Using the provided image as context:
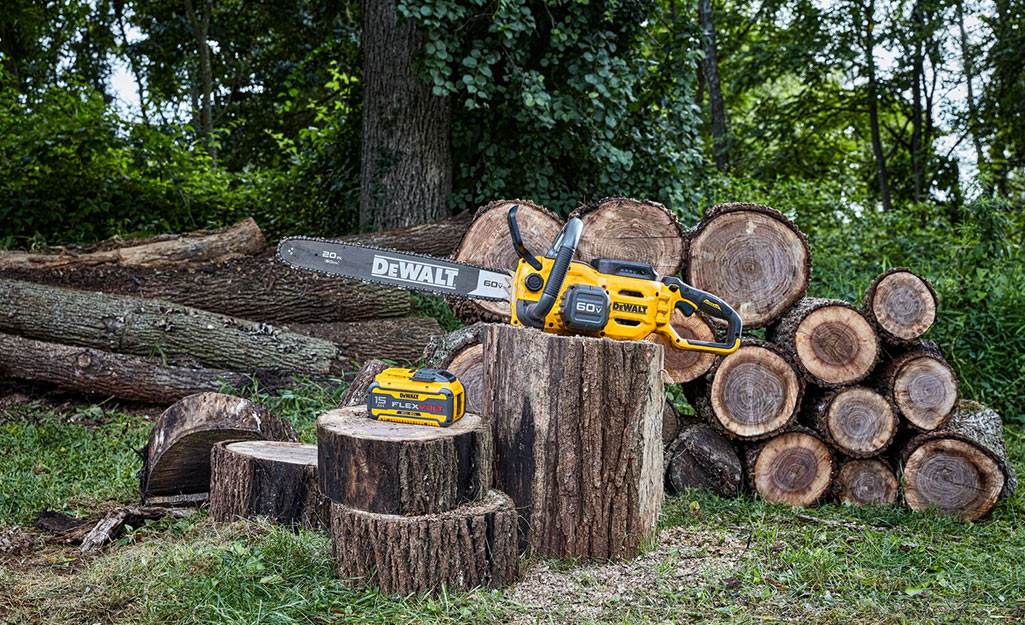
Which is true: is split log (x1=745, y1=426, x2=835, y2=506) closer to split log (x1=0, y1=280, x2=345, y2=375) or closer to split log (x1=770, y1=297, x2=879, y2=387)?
split log (x1=770, y1=297, x2=879, y2=387)

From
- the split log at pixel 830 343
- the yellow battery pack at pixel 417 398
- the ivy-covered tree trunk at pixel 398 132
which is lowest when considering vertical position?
the yellow battery pack at pixel 417 398

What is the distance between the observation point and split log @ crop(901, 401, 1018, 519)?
4109mm

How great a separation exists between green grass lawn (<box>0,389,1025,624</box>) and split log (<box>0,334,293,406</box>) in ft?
5.68

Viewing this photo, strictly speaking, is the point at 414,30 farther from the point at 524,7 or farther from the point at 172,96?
the point at 172,96

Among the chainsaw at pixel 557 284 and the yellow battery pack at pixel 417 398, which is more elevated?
the chainsaw at pixel 557 284

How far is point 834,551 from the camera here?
3.28 m

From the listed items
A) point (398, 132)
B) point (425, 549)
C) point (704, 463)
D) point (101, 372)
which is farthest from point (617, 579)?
point (398, 132)

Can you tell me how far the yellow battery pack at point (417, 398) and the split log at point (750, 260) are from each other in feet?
5.43

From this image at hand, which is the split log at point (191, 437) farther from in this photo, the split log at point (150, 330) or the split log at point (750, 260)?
the split log at point (750, 260)

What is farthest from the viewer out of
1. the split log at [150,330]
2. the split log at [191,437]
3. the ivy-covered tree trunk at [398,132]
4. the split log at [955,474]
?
the ivy-covered tree trunk at [398,132]

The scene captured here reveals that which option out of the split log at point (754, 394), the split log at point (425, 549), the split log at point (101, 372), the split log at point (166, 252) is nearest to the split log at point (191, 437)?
the split log at point (425, 549)

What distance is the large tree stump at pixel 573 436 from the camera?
303 cm

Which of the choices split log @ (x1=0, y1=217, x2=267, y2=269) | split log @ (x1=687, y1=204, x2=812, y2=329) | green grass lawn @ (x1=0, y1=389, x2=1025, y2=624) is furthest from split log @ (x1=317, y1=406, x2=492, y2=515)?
split log @ (x1=0, y1=217, x2=267, y2=269)

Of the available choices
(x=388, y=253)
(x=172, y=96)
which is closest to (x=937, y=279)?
(x=388, y=253)
